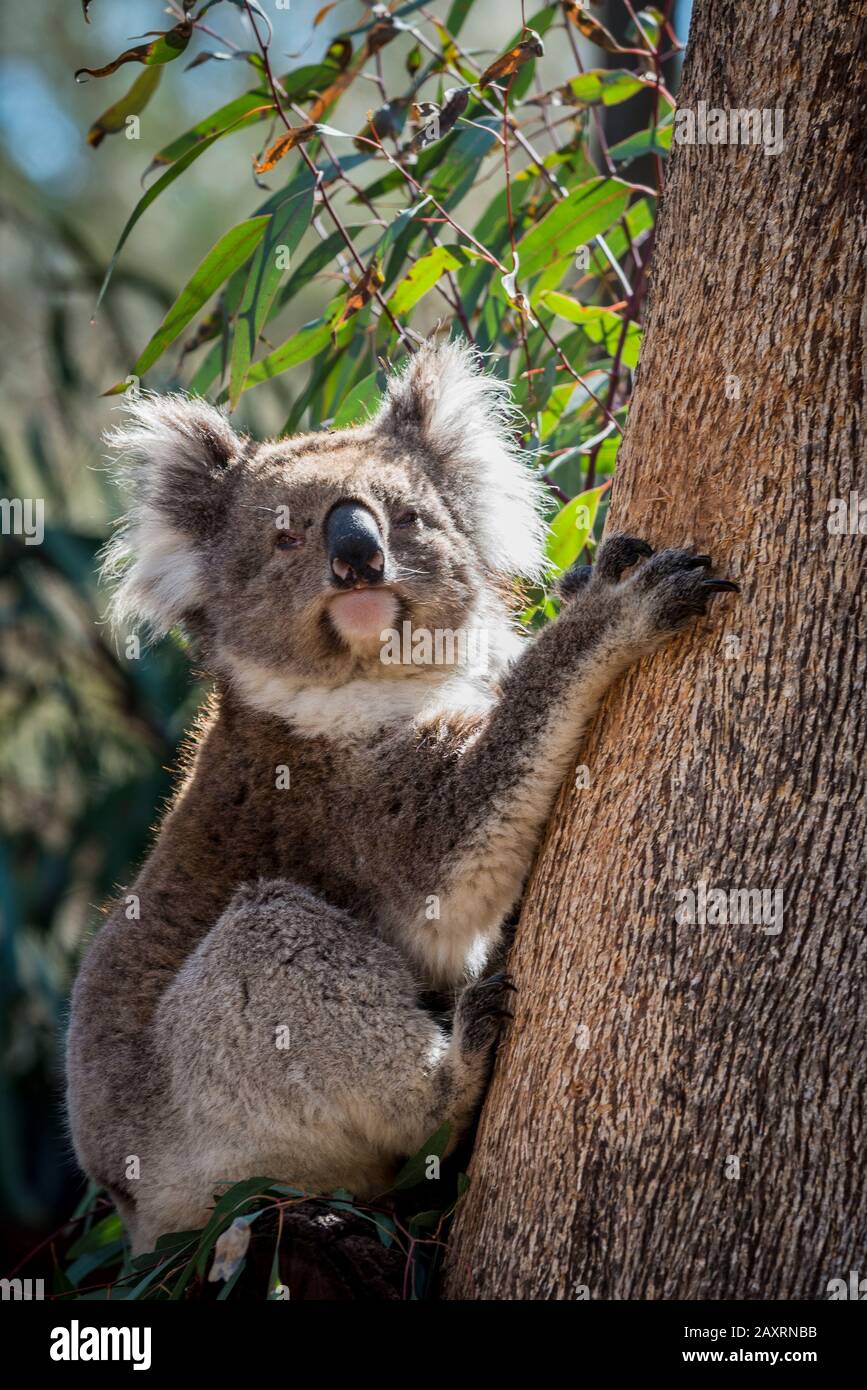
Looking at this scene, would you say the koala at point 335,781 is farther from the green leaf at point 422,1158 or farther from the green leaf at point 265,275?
the green leaf at point 265,275

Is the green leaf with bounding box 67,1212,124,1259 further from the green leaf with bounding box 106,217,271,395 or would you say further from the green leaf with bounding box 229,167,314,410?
the green leaf with bounding box 106,217,271,395

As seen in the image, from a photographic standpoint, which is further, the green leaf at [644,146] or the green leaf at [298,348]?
the green leaf at [298,348]

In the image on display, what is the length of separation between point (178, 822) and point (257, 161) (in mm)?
1464

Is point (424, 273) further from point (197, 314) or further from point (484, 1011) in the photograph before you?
point (484, 1011)

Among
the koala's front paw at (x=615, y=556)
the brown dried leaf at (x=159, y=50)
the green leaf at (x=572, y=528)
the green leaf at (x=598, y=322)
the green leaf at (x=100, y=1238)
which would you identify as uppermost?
the brown dried leaf at (x=159, y=50)

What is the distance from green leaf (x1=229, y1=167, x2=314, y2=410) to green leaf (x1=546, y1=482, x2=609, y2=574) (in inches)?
31.6

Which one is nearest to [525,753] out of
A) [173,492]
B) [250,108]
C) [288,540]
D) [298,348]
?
[288,540]

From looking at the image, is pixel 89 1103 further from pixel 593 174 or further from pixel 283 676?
pixel 593 174

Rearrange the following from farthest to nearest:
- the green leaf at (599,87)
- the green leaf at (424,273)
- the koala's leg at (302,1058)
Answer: the green leaf at (599,87) → the green leaf at (424,273) → the koala's leg at (302,1058)

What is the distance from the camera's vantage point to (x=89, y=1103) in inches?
116

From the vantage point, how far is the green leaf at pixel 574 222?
341 cm

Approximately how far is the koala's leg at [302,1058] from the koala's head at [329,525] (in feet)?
1.98

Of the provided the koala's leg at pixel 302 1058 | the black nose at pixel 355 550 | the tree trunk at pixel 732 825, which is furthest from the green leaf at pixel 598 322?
the koala's leg at pixel 302 1058
